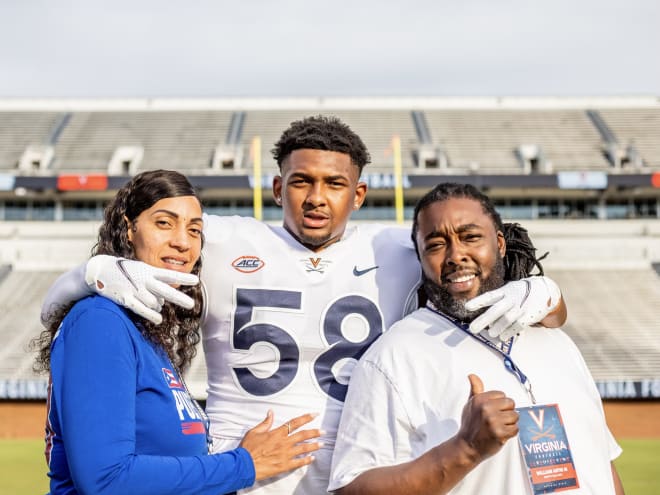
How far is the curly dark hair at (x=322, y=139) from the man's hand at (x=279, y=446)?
0.89m

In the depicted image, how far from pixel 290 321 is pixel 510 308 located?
80cm

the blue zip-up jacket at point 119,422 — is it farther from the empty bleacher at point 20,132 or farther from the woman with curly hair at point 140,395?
the empty bleacher at point 20,132

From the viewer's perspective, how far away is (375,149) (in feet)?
75.2

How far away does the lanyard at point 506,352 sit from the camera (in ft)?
6.24

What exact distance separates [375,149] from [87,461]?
21.7 meters

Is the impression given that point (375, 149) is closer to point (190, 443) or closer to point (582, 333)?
point (582, 333)

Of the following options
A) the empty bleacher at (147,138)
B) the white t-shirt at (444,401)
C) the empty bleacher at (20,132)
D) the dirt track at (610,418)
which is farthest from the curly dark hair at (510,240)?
the empty bleacher at (20,132)

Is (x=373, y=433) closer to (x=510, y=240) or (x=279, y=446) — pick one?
(x=279, y=446)

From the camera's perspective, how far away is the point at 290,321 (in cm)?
240

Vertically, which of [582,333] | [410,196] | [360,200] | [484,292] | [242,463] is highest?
[410,196]

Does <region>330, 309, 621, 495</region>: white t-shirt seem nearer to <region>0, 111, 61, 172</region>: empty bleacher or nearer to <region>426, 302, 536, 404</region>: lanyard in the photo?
<region>426, 302, 536, 404</region>: lanyard

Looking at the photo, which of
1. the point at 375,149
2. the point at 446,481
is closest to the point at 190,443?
the point at 446,481

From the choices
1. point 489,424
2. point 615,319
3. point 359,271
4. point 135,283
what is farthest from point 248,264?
point 615,319

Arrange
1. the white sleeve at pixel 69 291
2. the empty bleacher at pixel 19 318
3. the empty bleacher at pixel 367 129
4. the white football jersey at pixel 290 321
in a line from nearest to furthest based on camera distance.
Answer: the white sleeve at pixel 69 291, the white football jersey at pixel 290 321, the empty bleacher at pixel 19 318, the empty bleacher at pixel 367 129
